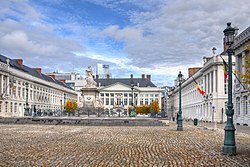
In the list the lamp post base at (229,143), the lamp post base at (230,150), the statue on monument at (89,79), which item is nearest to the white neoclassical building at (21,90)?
the statue on monument at (89,79)

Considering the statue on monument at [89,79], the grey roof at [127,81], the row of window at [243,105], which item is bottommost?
the row of window at [243,105]

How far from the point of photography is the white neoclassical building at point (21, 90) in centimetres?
7162

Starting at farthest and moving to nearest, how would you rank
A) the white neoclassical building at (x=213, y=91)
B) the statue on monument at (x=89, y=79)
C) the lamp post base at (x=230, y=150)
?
the white neoclassical building at (x=213, y=91)
the statue on monument at (x=89, y=79)
the lamp post base at (x=230, y=150)

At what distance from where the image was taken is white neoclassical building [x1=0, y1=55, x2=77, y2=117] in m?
71.6

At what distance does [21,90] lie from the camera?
83250 mm

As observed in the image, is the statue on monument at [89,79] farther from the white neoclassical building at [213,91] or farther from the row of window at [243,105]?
the row of window at [243,105]

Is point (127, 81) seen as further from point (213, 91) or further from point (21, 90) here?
→ point (213, 91)

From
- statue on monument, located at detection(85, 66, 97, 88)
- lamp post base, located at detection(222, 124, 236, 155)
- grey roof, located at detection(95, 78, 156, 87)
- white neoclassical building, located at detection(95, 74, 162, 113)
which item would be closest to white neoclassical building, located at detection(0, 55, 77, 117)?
statue on monument, located at detection(85, 66, 97, 88)

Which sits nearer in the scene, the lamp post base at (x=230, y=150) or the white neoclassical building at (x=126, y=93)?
the lamp post base at (x=230, y=150)

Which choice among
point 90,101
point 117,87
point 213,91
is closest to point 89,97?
point 90,101

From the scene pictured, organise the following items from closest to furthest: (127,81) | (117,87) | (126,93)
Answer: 1. (117,87)
2. (126,93)
3. (127,81)

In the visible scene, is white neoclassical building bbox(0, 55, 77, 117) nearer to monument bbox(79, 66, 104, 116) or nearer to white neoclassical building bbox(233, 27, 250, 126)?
monument bbox(79, 66, 104, 116)

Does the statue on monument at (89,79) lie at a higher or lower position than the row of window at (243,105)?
higher

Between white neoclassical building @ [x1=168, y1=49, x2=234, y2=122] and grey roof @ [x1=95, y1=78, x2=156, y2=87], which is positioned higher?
grey roof @ [x1=95, y1=78, x2=156, y2=87]
